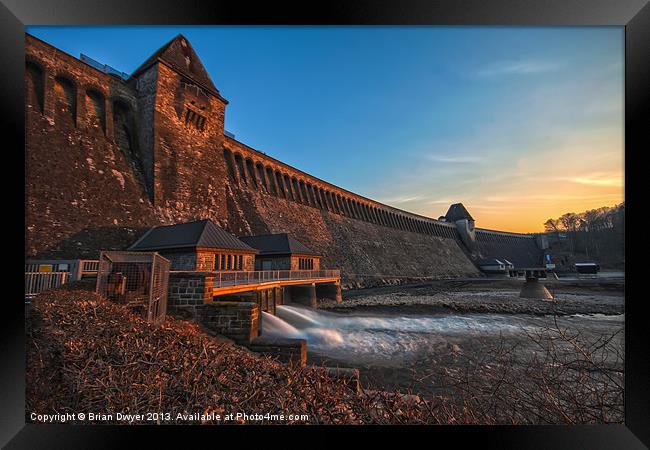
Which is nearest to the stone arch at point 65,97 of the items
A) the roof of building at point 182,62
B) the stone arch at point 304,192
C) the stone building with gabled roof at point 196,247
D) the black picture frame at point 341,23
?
→ the roof of building at point 182,62

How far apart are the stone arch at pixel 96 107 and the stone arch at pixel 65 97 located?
2.23ft

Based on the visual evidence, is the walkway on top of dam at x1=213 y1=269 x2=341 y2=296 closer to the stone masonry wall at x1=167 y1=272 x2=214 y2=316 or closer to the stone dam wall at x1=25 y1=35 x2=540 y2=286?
the stone masonry wall at x1=167 y1=272 x2=214 y2=316

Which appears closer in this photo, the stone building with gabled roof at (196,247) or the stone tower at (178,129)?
the stone building with gabled roof at (196,247)

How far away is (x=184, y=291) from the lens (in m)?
8.23

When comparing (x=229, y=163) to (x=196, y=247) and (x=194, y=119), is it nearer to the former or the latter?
(x=194, y=119)

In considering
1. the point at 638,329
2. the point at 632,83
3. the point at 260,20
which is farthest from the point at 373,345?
the point at 260,20

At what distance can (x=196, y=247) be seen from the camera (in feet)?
40.6

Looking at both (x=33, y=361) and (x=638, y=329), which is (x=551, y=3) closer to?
(x=638, y=329)

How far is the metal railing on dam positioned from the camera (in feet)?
39.1

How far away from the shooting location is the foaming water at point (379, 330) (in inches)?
408

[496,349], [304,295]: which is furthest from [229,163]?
[496,349]

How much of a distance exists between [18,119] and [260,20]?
3.90 meters

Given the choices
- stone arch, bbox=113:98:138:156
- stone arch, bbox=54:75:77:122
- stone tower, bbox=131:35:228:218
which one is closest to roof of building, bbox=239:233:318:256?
stone tower, bbox=131:35:228:218

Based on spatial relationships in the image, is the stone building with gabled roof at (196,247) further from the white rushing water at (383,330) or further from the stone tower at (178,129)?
the white rushing water at (383,330)
